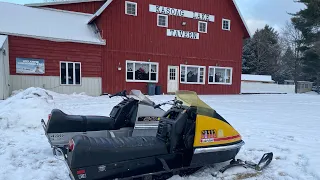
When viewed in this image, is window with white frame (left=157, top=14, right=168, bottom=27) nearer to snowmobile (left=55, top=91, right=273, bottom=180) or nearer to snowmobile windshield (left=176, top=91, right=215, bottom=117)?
snowmobile (left=55, top=91, right=273, bottom=180)

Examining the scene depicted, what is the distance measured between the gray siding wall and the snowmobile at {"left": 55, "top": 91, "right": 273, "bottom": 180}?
33.0 feet

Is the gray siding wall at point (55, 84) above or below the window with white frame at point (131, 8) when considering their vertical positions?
below

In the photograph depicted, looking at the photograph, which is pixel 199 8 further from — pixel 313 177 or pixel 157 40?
pixel 313 177

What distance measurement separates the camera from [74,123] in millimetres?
3898

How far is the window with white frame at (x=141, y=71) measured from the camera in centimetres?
1455

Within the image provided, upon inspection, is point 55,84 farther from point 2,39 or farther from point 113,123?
point 113,123

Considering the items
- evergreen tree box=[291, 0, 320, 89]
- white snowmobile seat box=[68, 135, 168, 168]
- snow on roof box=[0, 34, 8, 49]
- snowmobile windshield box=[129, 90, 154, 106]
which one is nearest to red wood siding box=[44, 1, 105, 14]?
snow on roof box=[0, 34, 8, 49]

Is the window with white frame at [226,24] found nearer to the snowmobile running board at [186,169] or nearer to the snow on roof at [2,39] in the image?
the snow on roof at [2,39]

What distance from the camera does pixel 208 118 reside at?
10.2ft

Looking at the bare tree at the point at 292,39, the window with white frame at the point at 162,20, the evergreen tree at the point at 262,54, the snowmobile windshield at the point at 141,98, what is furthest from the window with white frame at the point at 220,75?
the bare tree at the point at 292,39

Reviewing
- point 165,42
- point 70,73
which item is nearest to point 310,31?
point 165,42

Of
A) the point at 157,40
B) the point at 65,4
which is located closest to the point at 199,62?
the point at 157,40

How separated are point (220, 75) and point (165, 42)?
5.03m

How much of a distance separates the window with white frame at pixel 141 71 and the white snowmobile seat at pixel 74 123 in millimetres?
10458
